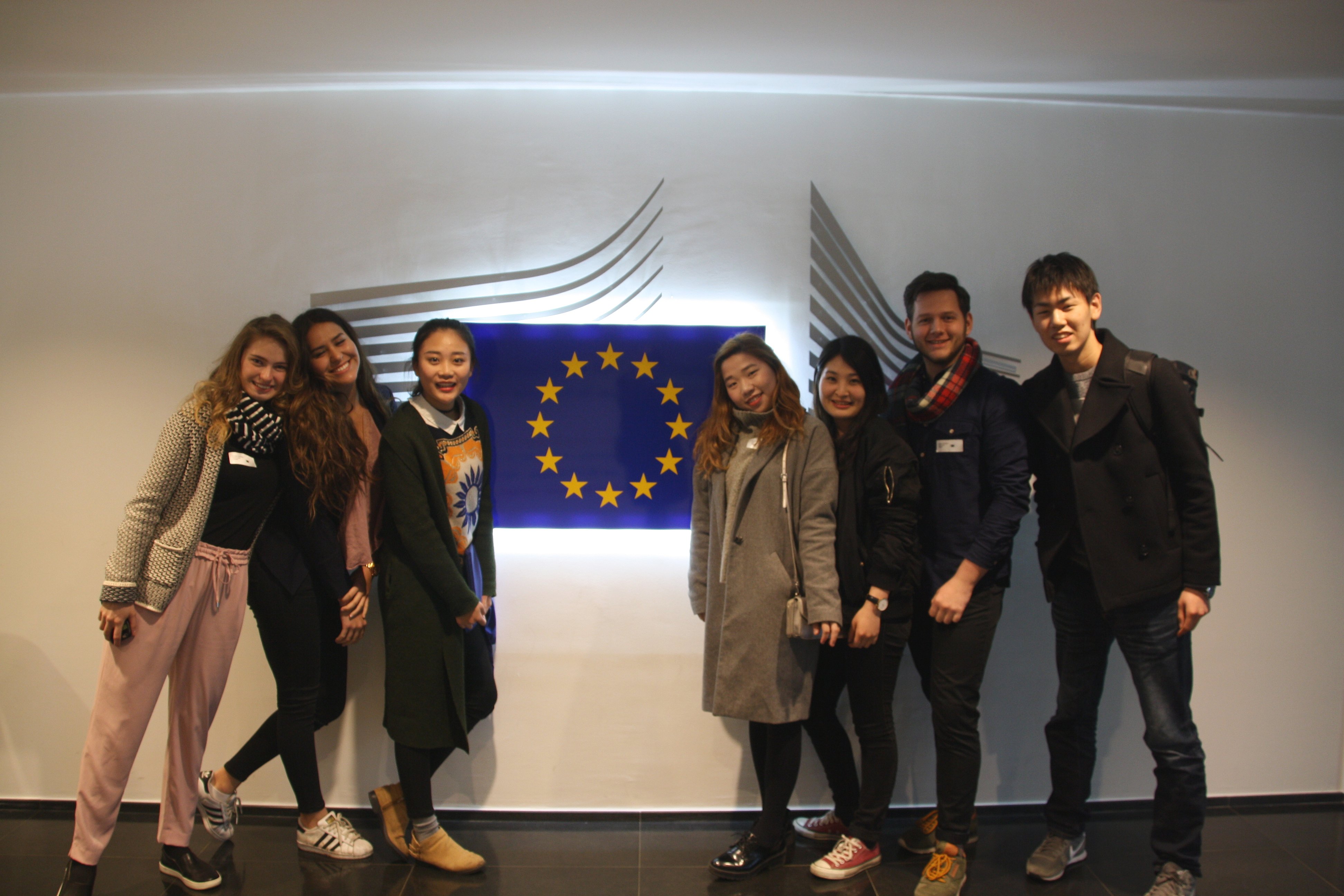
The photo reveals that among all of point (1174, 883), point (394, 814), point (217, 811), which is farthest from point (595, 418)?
point (1174, 883)

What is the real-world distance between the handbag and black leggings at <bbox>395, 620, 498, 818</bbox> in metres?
1.01

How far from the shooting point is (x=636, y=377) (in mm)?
2770

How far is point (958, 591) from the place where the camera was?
2.20m

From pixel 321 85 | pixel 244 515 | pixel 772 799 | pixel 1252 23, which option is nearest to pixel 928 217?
pixel 1252 23

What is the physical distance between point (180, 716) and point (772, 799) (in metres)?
1.80

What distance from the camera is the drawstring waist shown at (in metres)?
2.22

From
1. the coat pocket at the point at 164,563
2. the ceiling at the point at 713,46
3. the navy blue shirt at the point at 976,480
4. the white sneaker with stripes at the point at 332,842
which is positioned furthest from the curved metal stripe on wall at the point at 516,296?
the white sneaker with stripes at the point at 332,842

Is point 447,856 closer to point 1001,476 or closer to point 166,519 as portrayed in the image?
point 166,519

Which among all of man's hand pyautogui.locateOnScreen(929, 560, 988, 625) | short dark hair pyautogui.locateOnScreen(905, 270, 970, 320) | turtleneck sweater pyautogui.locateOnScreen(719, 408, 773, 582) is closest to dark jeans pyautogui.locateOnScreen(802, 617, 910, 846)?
man's hand pyautogui.locateOnScreen(929, 560, 988, 625)

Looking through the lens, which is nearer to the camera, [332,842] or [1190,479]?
[1190,479]

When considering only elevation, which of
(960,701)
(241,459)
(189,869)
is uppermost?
(241,459)

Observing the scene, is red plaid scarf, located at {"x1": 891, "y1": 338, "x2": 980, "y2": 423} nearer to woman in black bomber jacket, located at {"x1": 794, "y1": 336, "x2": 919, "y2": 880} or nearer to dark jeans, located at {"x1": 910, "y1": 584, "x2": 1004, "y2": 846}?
woman in black bomber jacket, located at {"x1": 794, "y1": 336, "x2": 919, "y2": 880}

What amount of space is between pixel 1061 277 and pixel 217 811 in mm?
3117

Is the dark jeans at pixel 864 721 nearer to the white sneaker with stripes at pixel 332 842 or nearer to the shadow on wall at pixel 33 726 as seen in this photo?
the white sneaker with stripes at pixel 332 842
